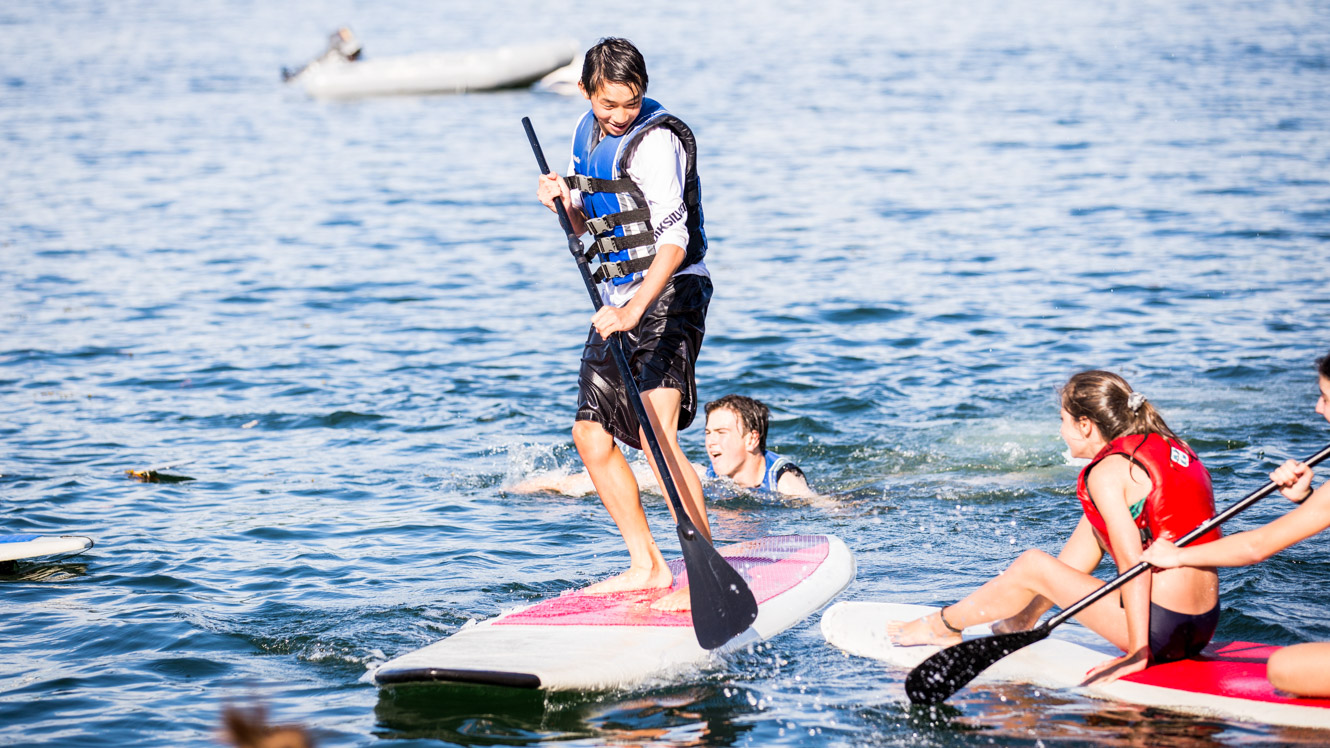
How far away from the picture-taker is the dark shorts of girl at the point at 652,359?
5246 mm

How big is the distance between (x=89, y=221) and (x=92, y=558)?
38.0 ft

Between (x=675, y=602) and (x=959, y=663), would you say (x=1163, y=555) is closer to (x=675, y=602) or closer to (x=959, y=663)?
(x=959, y=663)

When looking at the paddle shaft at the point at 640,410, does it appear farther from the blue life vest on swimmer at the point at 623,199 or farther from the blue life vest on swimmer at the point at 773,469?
the blue life vest on swimmer at the point at 773,469

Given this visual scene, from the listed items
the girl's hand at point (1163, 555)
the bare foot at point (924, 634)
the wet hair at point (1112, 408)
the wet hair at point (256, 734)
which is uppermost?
the wet hair at point (256, 734)

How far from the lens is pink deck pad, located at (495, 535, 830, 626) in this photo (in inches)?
206

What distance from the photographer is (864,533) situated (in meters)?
7.02

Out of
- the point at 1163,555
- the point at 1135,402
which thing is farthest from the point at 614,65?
the point at 1163,555

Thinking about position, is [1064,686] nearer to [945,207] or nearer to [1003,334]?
[1003,334]

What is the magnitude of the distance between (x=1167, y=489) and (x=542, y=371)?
6.67 m

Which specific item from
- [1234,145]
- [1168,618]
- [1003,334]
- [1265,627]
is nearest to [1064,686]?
[1168,618]

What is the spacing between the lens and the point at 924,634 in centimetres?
523

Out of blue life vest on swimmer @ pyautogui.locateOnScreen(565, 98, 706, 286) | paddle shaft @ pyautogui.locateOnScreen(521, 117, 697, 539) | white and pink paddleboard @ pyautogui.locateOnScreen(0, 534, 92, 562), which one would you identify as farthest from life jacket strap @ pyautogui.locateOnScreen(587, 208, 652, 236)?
white and pink paddleboard @ pyautogui.locateOnScreen(0, 534, 92, 562)

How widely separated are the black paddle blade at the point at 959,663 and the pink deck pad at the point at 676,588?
88 centimetres

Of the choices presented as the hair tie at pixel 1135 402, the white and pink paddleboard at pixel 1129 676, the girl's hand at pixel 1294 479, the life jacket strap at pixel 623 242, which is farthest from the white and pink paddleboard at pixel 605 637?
the girl's hand at pixel 1294 479
